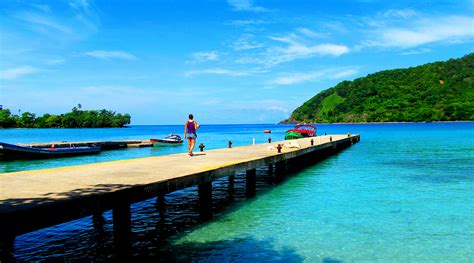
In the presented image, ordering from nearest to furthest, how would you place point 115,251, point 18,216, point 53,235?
point 18,216 < point 115,251 < point 53,235

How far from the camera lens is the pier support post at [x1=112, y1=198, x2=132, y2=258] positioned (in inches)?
366

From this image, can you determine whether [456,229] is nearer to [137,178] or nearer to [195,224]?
[195,224]

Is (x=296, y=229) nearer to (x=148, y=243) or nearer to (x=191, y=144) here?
(x=148, y=243)

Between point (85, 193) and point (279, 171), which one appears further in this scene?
point (279, 171)

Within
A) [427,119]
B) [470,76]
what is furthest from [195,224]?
[470,76]

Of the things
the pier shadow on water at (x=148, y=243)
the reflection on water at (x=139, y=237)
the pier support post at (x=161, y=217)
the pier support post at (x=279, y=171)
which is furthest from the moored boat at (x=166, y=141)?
the pier shadow on water at (x=148, y=243)

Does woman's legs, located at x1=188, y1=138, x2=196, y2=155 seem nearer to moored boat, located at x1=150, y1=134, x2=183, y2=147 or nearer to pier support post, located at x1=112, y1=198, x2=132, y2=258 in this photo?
pier support post, located at x1=112, y1=198, x2=132, y2=258

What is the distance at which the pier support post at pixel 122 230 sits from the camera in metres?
9.30

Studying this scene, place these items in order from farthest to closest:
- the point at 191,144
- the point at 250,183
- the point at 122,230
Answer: the point at 191,144
the point at 250,183
the point at 122,230

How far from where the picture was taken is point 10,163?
3500 cm

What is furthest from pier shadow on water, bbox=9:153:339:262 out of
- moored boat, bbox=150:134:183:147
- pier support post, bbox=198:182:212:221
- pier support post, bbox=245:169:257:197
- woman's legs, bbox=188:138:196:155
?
moored boat, bbox=150:134:183:147

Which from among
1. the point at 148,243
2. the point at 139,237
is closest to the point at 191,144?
the point at 139,237

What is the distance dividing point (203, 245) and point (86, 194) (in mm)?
3712

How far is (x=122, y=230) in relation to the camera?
9469 millimetres
